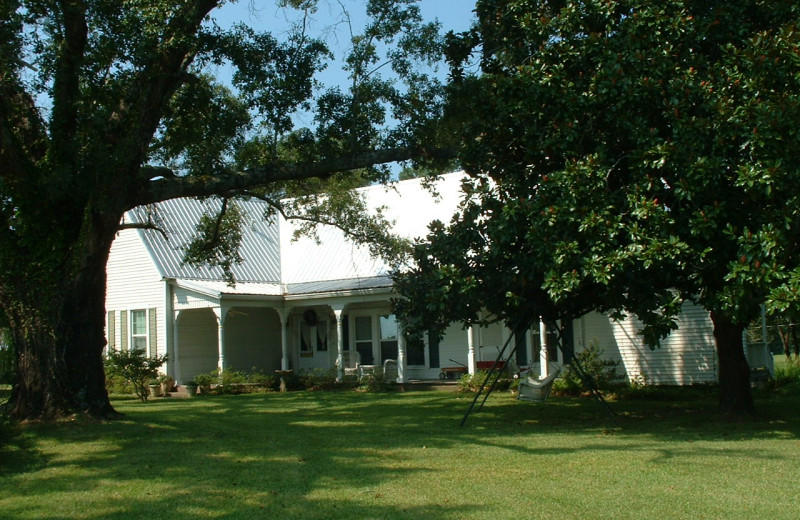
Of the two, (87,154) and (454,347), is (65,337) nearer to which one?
(87,154)

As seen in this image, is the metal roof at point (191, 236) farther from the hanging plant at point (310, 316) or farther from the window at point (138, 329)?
the hanging plant at point (310, 316)

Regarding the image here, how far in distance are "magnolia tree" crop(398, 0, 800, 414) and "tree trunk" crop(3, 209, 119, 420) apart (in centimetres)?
555

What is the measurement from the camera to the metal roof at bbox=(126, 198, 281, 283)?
2495 cm

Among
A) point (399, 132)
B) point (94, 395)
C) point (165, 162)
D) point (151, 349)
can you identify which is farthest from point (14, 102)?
point (151, 349)

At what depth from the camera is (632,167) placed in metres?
10.9

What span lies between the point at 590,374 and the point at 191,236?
44.0ft

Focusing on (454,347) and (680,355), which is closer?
(680,355)

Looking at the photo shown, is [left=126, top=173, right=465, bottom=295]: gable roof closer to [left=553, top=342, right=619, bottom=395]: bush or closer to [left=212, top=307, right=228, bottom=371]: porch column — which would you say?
[left=212, top=307, right=228, bottom=371]: porch column

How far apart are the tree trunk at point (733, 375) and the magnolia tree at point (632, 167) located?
496 mm

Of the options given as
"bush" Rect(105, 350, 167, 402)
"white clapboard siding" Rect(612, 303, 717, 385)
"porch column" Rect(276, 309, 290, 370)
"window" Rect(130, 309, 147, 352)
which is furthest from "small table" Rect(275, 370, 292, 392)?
"white clapboard siding" Rect(612, 303, 717, 385)

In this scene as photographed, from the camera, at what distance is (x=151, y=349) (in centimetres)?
2483

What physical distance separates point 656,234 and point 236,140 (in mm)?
9593

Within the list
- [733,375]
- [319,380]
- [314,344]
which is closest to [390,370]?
[319,380]

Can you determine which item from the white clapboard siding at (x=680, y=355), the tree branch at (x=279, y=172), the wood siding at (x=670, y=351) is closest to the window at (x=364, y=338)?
the wood siding at (x=670, y=351)
